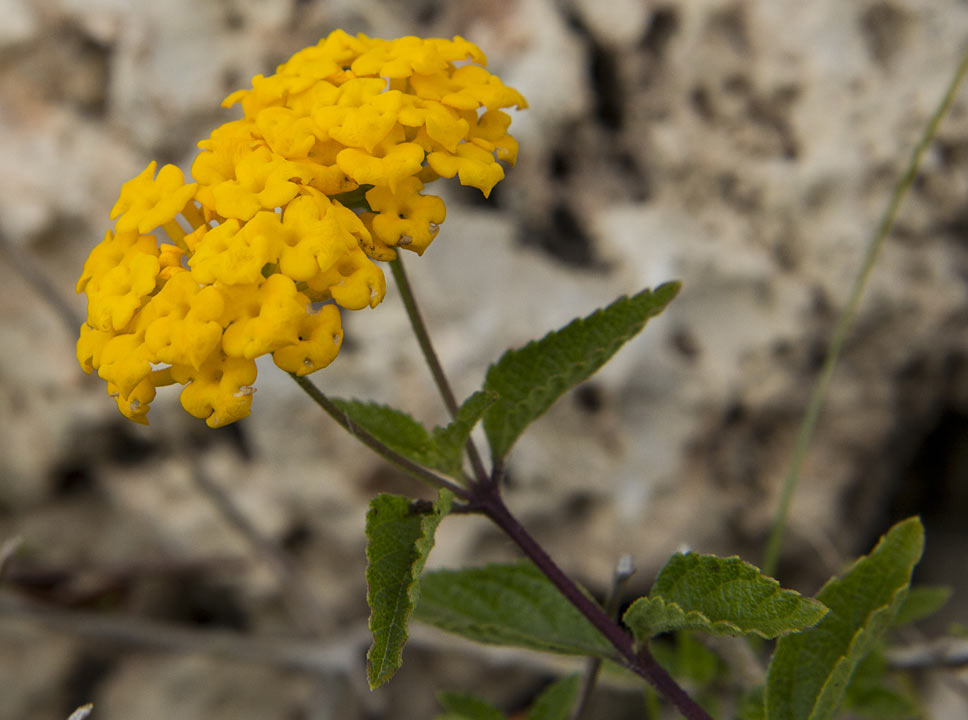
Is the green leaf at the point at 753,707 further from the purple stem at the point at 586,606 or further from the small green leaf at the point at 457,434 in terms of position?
the small green leaf at the point at 457,434

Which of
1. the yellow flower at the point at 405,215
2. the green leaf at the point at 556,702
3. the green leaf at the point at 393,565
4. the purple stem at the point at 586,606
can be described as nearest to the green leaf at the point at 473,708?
the green leaf at the point at 556,702

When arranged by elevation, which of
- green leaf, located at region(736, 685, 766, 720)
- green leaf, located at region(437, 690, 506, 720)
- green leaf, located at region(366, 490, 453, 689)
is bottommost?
green leaf, located at region(437, 690, 506, 720)

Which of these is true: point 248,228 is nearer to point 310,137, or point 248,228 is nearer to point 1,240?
point 310,137

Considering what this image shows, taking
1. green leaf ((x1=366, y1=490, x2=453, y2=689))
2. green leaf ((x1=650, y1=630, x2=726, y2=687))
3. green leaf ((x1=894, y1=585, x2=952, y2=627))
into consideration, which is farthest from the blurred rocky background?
green leaf ((x1=366, y1=490, x2=453, y2=689))

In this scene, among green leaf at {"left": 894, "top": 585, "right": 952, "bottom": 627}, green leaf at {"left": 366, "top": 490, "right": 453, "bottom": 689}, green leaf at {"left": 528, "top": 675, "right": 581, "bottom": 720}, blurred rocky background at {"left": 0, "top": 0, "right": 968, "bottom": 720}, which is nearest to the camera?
green leaf at {"left": 366, "top": 490, "right": 453, "bottom": 689}

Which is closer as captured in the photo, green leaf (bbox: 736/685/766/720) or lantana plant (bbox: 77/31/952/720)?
Answer: lantana plant (bbox: 77/31/952/720)

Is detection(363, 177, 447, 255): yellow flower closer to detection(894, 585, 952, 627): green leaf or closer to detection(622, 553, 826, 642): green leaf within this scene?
detection(622, 553, 826, 642): green leaf

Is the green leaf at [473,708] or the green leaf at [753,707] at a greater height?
the green leaf at [753,707]
